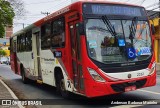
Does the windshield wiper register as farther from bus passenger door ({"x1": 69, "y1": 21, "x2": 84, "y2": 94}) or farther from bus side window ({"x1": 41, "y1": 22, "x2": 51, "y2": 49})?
bus side window ({"x1": 41, "y1": 22, "x2": 51, "y2": 49})

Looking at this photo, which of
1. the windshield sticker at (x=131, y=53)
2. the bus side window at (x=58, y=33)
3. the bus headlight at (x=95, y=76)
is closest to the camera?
the bus headlight at (x=95, y=76)

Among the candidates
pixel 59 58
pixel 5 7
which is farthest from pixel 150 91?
pixel 5 7

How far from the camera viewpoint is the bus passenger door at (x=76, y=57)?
31.5 ft

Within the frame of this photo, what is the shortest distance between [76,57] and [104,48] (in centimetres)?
97

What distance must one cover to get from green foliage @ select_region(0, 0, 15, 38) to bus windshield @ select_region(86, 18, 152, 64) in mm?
12526

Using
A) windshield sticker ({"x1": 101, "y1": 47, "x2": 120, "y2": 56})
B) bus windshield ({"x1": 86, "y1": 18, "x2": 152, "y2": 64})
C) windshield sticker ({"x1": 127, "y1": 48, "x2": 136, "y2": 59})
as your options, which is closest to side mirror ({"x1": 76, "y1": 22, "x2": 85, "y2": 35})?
bus windshield ({"x1": 86, "y1": 18, "x2": 152, "y2": 64})

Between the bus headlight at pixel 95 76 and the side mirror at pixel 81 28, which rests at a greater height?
the side mirror at pixel 81 28

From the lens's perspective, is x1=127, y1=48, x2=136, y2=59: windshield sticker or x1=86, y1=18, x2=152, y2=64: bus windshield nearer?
x1=86, y1=18, x2=152, y2=64: bus windshield

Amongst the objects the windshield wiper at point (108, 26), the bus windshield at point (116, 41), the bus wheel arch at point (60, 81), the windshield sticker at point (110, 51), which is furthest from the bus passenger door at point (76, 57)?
the bus wheel arch at point (60, 81)

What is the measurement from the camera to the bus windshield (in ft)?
30.7

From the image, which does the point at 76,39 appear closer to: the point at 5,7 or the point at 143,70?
the point at 143,70

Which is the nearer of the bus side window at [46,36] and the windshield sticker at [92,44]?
the windshield sticker at [92,44]

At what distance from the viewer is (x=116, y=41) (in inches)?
378

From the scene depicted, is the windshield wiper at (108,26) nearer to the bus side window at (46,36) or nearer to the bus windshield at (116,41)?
the bus windshield at (116,41)
